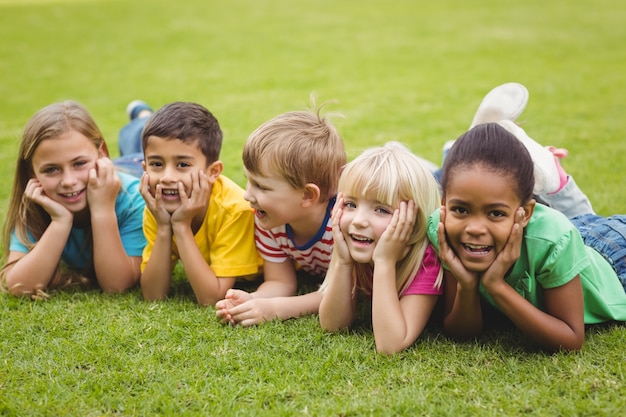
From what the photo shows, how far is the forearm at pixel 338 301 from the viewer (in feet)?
11.3

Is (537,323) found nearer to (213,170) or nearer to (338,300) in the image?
(338,300)

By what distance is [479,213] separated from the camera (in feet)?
9.93

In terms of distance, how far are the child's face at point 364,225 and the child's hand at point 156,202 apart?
1119 mm

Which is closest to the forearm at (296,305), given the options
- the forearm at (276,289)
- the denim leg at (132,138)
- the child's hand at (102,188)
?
the forearm at (276,289)

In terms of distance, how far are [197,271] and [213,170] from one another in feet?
2.00

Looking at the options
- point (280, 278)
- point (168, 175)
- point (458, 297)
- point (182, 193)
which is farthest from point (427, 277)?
point (168, 175)

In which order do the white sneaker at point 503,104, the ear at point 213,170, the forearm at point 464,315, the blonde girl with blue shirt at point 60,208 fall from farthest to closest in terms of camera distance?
1. the white sneaker at point 503,104
2. the blonde girl with blue shirt at point 60,208
3. the ear at point 213,170
4. the forearm at point 464,315

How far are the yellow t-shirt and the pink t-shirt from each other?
1103mm

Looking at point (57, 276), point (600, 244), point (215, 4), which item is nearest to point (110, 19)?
point (215, 4)

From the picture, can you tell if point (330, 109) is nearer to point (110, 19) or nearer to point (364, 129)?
point (364, 129)

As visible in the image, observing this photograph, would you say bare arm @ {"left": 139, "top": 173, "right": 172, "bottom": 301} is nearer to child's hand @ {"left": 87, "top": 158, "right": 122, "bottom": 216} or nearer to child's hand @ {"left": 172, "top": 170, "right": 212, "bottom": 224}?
child's hand @ {"left": 172, "top": 170, "right": 212, "bottom": 224}

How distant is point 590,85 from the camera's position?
10.0m

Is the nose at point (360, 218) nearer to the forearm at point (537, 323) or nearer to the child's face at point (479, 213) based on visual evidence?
the child's face at point (479, 213)

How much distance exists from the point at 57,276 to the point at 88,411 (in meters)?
1.60
